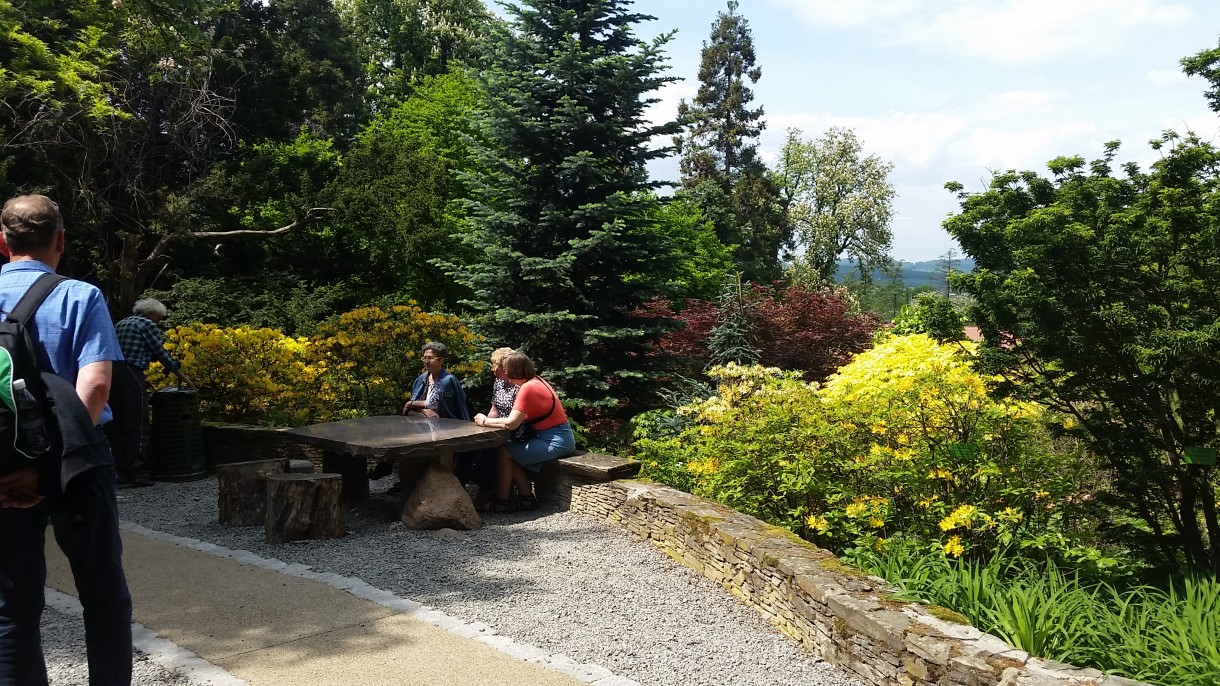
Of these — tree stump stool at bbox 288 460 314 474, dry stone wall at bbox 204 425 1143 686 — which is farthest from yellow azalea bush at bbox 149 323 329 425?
dry stone wall at bbox 204 425 1143 686

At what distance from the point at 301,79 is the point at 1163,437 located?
21240mm

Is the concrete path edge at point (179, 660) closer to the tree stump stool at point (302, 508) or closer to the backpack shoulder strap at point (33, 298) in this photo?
the tree stump stool at point (302, 508)

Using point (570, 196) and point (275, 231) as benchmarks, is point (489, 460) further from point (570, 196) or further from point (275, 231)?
point (275, 231)

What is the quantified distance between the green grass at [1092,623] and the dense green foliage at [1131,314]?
76 cm

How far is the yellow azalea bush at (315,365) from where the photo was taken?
383 inches

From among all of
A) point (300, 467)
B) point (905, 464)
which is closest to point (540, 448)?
point (300, 467)

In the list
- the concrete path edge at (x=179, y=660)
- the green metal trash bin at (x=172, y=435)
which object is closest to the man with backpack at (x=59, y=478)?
the concrete path edge at (x=179, y=660)

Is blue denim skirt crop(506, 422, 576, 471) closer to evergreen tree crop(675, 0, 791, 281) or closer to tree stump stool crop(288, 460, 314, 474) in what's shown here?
tree stump stool crop(288, 460, 314, 474)

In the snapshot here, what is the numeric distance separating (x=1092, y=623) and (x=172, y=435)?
774 centimetres

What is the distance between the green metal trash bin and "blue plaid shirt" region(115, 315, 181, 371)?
0.93 m

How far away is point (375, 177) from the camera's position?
731 inches

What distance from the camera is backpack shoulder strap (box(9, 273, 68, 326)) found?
304 centimetres

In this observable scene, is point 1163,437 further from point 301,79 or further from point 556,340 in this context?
point 301,79

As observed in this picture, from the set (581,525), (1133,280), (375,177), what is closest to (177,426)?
(581,525)
